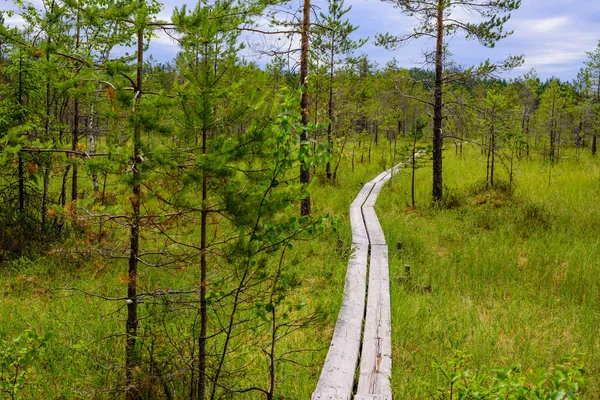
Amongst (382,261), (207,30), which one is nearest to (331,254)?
(382,261)

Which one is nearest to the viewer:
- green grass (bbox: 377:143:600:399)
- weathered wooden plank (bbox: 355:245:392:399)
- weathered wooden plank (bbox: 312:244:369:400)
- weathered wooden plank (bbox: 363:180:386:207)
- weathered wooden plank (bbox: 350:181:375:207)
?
weathered wooden plank (bbox: 312:244:369:400)

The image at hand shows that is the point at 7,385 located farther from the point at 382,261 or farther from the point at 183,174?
the point at 382,261

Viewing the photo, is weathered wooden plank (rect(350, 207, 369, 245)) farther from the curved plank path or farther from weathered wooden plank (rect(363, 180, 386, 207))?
weathered wooden plank (rect(363, 180, 386, 207))

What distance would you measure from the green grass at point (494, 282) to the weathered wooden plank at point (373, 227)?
31 centimetres

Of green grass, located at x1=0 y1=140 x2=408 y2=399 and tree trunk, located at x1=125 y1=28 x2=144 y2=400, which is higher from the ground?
tree trunk, located at x1=125 y1=28 x2=144 y2=400

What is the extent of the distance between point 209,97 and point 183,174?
0.60m

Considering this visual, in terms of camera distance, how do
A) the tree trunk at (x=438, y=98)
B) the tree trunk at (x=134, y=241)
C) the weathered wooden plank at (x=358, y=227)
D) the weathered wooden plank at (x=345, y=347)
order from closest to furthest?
the tree trunk at (x=134, y=241) → the weathered wooden plank at (x=345, y=347) → the weathered wooden plank at (x=358, y=227) → the tree trunk at (x=438, y=98)

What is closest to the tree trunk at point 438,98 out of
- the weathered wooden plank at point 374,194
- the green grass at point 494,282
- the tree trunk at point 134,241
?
the green grass at point 494,282

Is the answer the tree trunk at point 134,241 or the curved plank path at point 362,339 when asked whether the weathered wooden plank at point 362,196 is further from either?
the tree trunk at point 134,241

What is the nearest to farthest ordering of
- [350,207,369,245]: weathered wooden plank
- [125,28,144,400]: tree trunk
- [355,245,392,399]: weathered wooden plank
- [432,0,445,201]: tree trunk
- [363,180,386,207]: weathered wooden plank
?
[125,28,144,400]: tree trunk < [355,245,392,399]: weathered wooden plank < [350,207,369,245]: weathered wooden plank < [432,0,445,201]: tree trunk < [363,180,386,207]: weathered wooden plank

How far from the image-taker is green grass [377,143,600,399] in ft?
15.4

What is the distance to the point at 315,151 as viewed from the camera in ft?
8.69

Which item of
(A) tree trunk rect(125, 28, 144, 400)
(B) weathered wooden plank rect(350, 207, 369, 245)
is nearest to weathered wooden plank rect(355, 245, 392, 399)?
(B) weathered wooden plank rect(350, 207, 369, 245)

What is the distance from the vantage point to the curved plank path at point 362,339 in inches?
143
